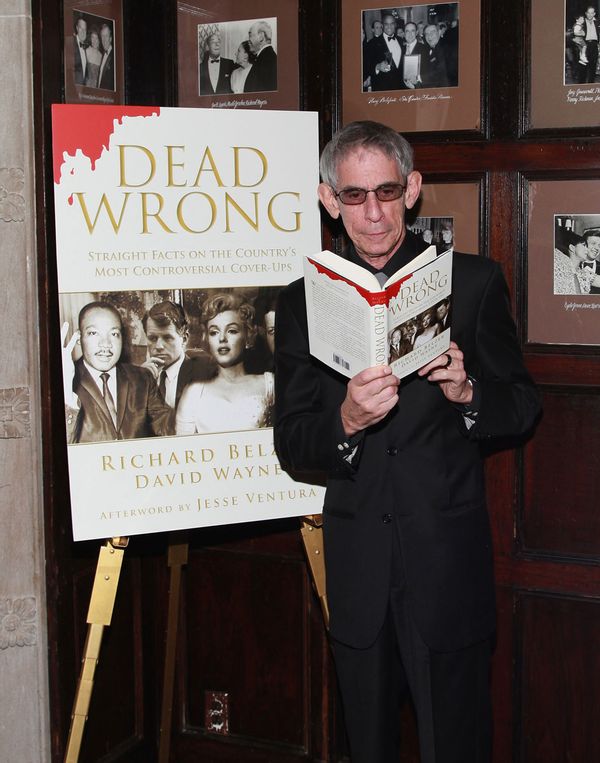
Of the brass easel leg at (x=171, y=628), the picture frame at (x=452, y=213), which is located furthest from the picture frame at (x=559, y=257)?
the brass easel leg at (x=171, y=628)

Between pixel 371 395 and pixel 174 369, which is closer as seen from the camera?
pixel 371 395

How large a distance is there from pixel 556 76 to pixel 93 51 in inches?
47.0

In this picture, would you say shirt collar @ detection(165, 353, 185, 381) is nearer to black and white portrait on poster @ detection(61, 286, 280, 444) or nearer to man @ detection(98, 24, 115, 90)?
black and white portrait on poster @ detection(61, 286, 280, 444)

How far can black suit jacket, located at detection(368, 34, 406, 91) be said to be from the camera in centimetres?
266

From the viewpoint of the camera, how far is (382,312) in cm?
182

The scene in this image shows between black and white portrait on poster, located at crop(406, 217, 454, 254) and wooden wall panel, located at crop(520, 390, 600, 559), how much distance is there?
463 mm

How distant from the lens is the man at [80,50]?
104 inches

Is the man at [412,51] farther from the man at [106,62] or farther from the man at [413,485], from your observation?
the man at [106,62]

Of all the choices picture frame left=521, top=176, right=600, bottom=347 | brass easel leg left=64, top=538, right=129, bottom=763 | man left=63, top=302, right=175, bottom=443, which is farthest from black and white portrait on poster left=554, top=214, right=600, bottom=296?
brass easel leg left=64, top=538, right=129, bottom=763

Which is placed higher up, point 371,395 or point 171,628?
point 371,395

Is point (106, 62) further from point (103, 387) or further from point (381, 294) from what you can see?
point (381, 294)

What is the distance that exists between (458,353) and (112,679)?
149 cm

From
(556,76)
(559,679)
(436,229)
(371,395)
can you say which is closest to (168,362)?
(371,395)

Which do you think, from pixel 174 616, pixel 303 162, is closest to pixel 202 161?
pixel 303 162
